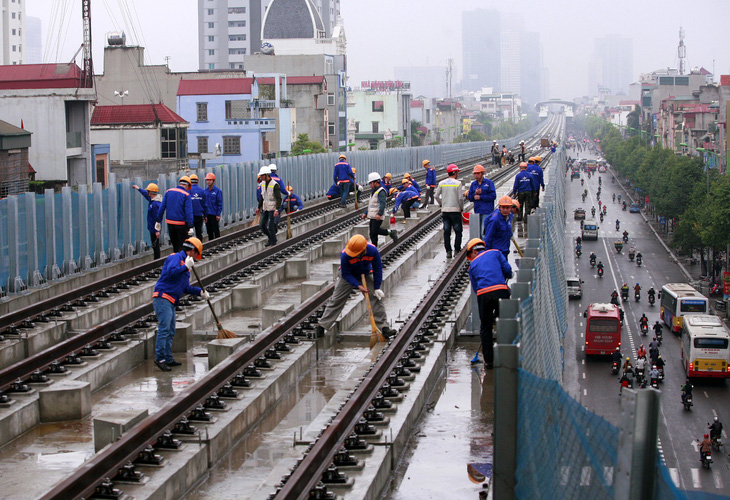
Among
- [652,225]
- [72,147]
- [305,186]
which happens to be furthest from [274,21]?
[305,186]

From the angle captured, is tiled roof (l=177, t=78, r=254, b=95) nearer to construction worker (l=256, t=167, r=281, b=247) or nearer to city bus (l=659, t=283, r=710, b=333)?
city bus (l=659, t=283, r=710, b=333)

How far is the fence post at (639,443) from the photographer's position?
355 centimetres

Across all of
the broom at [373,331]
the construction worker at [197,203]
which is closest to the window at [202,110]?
the construction worker at [197,203]

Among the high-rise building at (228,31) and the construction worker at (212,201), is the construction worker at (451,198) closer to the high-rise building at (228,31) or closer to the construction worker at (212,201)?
the construction worker at (212,201)

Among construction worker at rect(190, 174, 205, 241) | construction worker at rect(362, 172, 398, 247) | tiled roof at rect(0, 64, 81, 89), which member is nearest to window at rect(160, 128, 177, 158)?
tiled roof at rect(0, 64, 81, 89)

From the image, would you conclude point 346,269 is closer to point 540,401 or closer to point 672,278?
point 540,401

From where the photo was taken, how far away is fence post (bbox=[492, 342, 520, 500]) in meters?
5.25

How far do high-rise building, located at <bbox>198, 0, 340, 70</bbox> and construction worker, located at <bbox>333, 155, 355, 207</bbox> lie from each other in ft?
406

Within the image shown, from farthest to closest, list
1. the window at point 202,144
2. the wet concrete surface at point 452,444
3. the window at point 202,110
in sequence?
the window at point 202,110
the window at point 202,144
the wet concrete surface at point 452,444

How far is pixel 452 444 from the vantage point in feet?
30.3

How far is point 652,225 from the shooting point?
107m

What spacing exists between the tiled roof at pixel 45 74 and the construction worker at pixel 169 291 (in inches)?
1799

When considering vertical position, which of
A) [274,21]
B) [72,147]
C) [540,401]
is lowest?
[540,401]

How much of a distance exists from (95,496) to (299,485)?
151 centimetres
